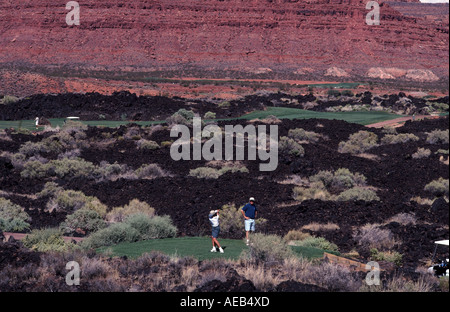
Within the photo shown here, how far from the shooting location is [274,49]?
116m

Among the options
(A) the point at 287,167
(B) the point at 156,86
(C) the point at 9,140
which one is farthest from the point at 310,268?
(B) the point at 156,86

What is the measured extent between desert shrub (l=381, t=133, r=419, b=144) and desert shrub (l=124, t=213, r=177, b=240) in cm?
2027

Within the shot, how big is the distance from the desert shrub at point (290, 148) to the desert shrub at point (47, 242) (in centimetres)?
1708

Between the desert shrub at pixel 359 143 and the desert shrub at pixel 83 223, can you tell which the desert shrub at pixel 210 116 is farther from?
the desert shrub at pixel 83 223

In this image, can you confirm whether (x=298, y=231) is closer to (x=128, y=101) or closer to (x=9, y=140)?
(x=9, y=140)

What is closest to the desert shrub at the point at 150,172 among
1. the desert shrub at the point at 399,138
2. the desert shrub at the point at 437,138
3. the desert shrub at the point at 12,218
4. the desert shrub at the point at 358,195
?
the desert shrub at the point at 12,218

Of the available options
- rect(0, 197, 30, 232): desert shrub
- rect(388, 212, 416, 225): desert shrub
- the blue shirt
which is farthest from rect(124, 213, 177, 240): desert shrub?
rect(388, 212, 416, 225): desert shrub

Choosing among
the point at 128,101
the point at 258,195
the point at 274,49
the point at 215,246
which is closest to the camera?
the point at 215,246

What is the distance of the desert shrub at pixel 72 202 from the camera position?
1990 centimetres

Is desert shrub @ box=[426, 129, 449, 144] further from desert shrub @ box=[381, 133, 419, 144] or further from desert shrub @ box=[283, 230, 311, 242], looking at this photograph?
desert shrub @ box=[283, 230, 311, 242]

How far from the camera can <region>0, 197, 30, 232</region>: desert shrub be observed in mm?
17125

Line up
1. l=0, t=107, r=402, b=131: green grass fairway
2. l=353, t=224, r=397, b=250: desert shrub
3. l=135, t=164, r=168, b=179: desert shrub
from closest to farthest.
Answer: l=353, t=224, r=397, b=250: desert shrub
l=135, t=164, r=168, b=179: desert shrub
l=0, t=107, r=402, b=131: green grass fairway

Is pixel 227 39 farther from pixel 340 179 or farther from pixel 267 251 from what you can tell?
pixel 267 251
